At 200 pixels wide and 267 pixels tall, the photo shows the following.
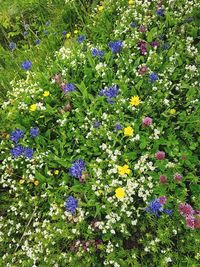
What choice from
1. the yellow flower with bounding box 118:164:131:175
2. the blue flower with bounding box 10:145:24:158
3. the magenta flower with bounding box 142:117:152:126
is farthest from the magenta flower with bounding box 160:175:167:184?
the blue flower with bounding box 10:145:24:158

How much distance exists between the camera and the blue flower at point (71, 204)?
10.1 feet

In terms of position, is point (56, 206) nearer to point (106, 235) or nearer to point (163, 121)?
point (106, 235)

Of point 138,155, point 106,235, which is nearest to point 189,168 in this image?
point 138,155

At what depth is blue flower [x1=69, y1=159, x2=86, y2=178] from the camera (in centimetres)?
319

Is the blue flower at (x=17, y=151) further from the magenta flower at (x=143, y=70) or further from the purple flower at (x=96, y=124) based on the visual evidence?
the magenta flower at (x=143, y=70)

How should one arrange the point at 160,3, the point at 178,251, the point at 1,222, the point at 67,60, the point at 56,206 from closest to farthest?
the point at 178,251 < the point at 56,206 < the point at 1,222 < the point at 67,60 < the point at 160,3

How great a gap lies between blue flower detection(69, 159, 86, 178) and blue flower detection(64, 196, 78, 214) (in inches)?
8.5

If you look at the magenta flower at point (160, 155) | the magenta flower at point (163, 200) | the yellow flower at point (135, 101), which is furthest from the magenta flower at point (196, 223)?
the yellow flower at point (135, 101)

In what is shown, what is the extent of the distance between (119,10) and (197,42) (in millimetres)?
1149

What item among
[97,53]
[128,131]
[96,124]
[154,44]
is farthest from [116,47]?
[128,131]

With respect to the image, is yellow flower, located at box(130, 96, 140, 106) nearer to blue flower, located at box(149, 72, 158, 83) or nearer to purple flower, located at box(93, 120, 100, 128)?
blue flower, located at box(149, 72, 158, 83)

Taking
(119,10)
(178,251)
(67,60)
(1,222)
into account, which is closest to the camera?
(178,251)

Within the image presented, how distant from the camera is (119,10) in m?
4.64

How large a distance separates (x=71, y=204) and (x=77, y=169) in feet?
1.05
